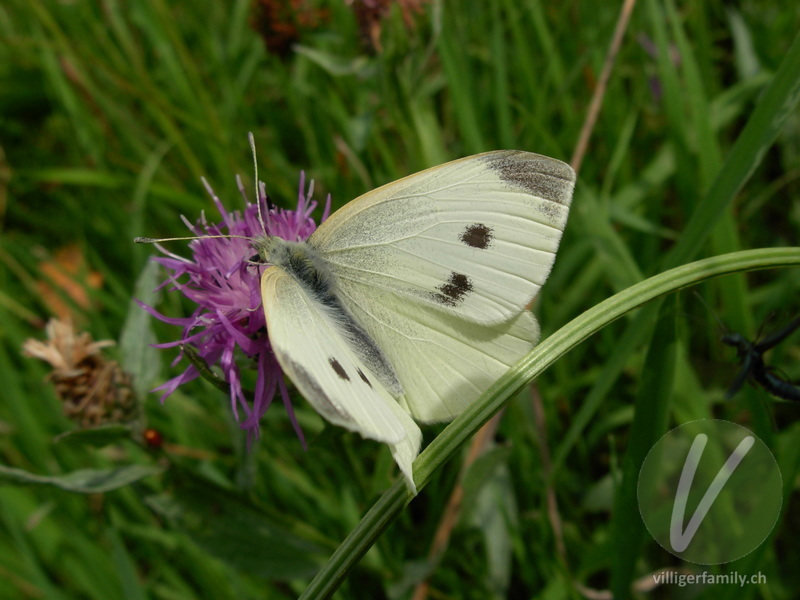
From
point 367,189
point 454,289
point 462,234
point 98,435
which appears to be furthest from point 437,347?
point 367,189

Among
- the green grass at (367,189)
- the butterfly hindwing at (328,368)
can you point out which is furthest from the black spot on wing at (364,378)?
the green grass at (367,189)

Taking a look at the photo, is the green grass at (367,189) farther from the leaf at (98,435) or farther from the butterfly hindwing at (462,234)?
the butterfly hindwing at (462,234)

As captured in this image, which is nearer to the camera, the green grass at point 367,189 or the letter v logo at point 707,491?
the letter v logo at point 707,491

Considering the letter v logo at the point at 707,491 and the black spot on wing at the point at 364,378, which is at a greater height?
the black spot on wing at the point at 364,378

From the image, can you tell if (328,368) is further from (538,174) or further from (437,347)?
(538,174)

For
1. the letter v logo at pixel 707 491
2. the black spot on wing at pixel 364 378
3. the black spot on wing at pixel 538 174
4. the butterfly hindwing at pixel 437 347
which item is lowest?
the letter v logo at pixel 707 491

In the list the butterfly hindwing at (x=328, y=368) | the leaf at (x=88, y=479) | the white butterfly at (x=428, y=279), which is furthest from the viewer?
the leaf at (x=88, y=479)
